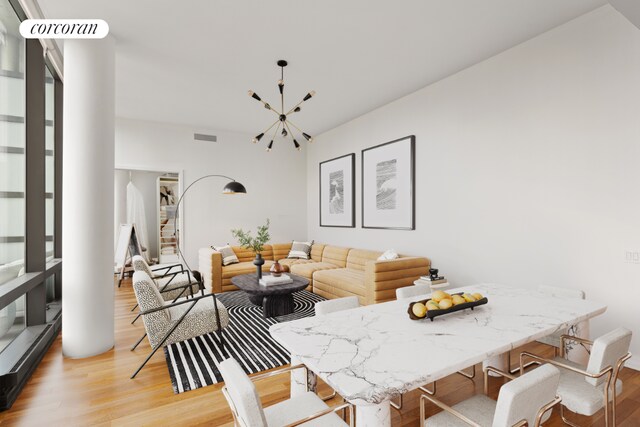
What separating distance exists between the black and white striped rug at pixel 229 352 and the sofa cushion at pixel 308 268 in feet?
4.59

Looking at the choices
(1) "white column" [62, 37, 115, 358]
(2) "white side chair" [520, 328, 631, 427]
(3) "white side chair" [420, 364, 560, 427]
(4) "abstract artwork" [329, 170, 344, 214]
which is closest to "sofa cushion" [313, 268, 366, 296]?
(4) "abstract artwork" [329, 170, 344, 214]

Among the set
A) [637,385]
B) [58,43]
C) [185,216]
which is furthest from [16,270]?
[637,385]

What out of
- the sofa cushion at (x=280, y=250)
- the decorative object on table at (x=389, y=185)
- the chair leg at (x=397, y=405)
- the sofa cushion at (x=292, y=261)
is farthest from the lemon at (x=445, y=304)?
the sofa cushion at (x=280, y=250)

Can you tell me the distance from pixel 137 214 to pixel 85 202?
13.1 feet

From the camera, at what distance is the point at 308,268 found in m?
5.74

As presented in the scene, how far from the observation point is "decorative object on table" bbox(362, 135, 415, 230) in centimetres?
496

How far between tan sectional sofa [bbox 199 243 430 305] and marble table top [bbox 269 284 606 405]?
6.38 ft

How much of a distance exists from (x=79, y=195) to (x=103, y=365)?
159 cm

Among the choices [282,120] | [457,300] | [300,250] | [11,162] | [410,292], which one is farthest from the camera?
[300,250]

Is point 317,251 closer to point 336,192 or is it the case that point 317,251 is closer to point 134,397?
point 336,192

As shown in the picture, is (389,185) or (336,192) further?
(336,192)

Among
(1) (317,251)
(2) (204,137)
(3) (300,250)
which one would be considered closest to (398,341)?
(1) (317,251)

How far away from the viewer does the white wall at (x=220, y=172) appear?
6172 millimetres

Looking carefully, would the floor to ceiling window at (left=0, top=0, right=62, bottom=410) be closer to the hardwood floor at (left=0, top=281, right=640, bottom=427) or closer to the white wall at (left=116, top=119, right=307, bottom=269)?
the hardwood floor at (left=0, top=281, right=640, bottom=427)
